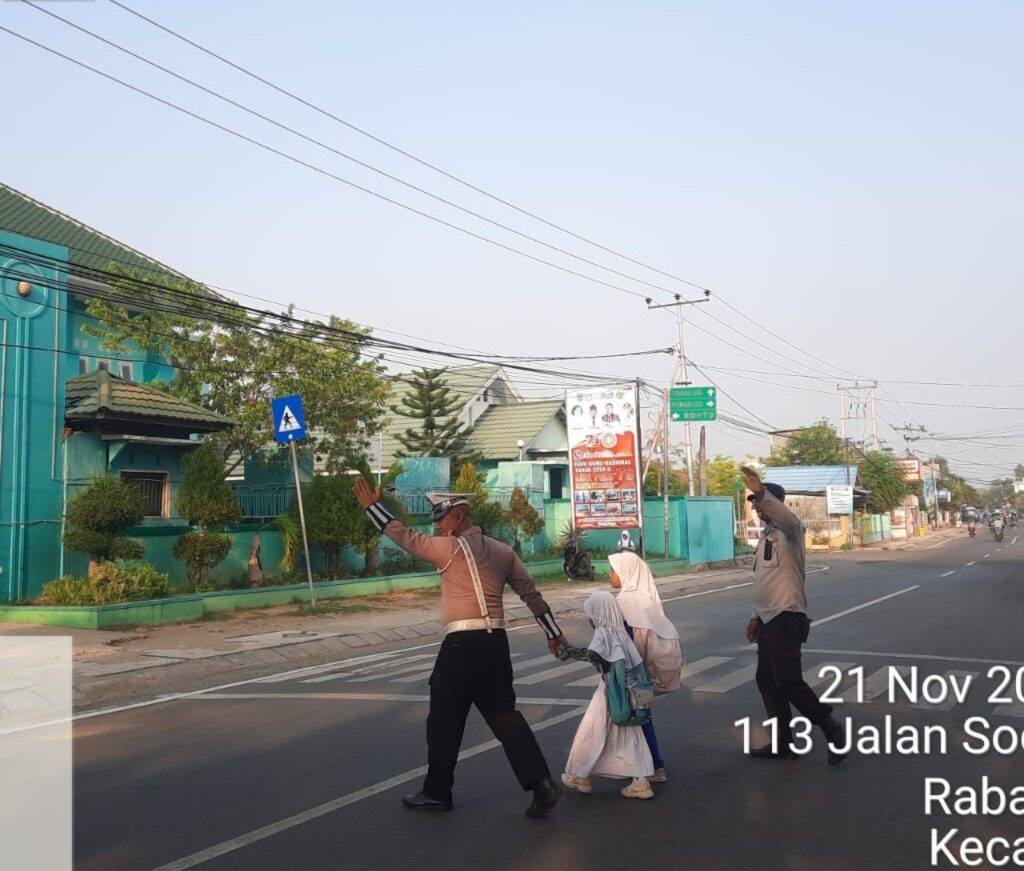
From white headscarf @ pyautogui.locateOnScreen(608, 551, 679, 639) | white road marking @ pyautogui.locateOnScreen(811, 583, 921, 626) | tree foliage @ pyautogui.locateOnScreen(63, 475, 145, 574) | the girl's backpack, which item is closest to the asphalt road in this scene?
the girl's backpack

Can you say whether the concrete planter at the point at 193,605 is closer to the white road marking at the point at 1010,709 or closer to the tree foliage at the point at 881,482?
the white road marking at the point at 1010,709

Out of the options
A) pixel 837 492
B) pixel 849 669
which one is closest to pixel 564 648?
pixel 849 669

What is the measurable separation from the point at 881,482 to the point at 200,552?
58.3 m

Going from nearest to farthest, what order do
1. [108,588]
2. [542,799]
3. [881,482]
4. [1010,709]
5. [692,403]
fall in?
[542,799] < [1010,709] < [108,588] < [692,403] < [881,482]

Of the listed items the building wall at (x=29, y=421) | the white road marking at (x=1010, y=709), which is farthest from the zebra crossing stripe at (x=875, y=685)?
the building wall at (x=29, y=421)

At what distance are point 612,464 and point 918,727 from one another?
21027 mm

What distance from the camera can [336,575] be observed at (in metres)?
22.0

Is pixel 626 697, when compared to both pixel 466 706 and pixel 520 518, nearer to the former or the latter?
pixel 466 706

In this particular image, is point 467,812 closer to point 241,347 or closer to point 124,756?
point 124,756

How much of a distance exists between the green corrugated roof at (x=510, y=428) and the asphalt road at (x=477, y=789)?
28.5 meters

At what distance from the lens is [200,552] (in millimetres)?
18297

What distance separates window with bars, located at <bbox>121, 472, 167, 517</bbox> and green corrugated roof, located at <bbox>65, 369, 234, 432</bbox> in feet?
4.09

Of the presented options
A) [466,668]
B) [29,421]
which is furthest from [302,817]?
[29,421]

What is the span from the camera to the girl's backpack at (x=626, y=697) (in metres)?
5.98
